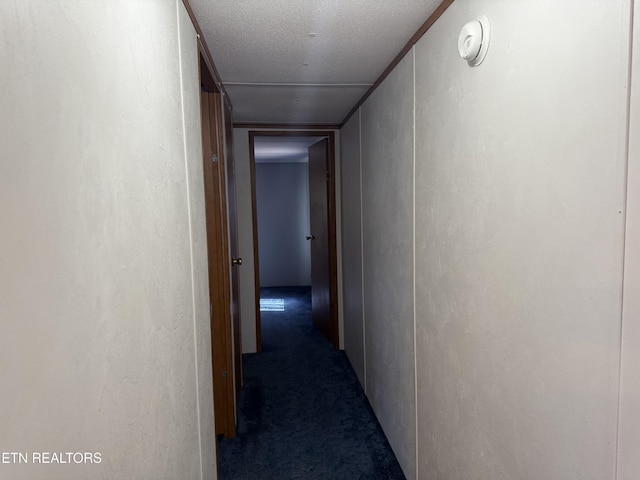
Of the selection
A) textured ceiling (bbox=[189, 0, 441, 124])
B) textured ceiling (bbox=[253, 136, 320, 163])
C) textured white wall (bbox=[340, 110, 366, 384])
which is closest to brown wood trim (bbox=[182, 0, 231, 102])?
textured ceiling (bbox=[189, 0, 441, 124])

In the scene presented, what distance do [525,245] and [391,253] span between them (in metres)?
1.25

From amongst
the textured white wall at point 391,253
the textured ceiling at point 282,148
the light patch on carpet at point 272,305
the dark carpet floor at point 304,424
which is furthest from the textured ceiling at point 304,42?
the light patch on carpet at point 272,305

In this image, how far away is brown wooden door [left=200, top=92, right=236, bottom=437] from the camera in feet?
8.04

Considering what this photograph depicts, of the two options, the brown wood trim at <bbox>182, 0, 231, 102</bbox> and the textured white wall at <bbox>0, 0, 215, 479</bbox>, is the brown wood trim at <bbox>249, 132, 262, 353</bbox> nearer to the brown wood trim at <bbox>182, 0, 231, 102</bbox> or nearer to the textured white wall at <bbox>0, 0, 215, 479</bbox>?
the brown wood trim at <bbox>182, 0, 231, 102</bbox>

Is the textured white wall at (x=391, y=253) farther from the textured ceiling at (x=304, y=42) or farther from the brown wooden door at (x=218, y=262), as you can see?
the brown wooden door at (x=218, y=262)

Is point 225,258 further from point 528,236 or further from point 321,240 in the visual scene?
point 321,240

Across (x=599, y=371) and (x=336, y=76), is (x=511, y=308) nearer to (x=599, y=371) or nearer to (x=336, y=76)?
(x=599, y=371)

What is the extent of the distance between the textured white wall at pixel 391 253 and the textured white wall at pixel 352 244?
0.72ft

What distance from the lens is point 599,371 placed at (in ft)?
2.83

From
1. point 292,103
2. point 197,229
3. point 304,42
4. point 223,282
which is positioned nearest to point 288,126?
point 292,103

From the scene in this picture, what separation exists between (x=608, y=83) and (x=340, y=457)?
2296 mm

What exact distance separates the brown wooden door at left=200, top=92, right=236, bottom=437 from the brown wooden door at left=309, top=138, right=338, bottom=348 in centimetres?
166

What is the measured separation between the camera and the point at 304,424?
9.12ft

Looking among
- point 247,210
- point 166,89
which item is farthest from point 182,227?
point 247,210
